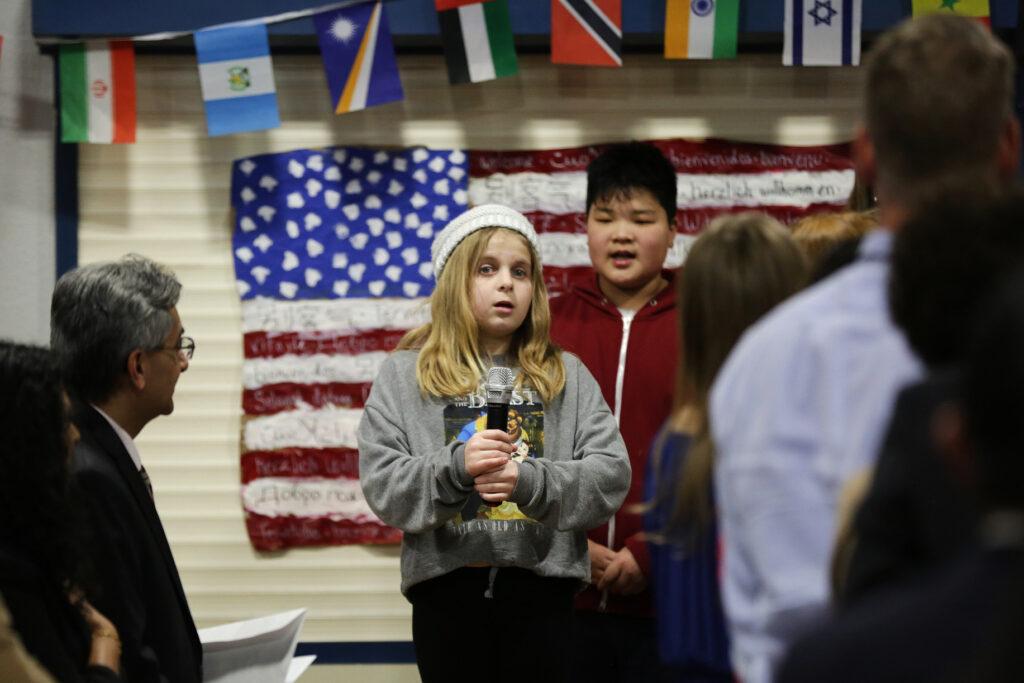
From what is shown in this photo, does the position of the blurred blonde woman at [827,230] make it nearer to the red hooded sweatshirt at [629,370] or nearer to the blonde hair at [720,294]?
the blonde hair at [720,294]

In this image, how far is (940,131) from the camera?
4.24 feet

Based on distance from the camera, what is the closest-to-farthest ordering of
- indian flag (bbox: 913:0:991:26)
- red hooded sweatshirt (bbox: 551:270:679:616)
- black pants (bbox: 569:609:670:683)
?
black pants (bbox: 569:609:670:683) < red hooded sweatshirt (bbox: 551:270:679:616) < indian flag (bbox: 913:0:991:26)

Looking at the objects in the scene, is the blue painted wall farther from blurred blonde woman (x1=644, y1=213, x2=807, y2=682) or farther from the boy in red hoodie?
blurred blonde woman (x1=644, y1=213, x2=807, y2=682)

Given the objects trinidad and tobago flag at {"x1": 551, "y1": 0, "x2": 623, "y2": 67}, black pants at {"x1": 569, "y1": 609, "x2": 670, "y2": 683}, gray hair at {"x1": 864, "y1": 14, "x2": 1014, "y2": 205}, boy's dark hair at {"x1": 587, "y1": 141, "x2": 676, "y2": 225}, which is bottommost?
black pants at {"x1": 569, "y1": 609, "x2": 670, "y2": 683}

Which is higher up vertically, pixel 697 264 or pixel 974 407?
pixel 697 264

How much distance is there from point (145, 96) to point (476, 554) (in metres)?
2.36

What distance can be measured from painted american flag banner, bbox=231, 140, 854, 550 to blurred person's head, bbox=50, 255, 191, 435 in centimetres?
142

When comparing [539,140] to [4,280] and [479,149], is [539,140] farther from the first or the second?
[4,280]

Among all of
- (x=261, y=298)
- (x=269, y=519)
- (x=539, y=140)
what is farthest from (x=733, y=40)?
(x=269, y=519)

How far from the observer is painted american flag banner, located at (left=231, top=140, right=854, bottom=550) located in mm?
4141

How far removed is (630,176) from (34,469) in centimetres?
179

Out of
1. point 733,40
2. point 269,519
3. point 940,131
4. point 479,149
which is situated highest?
point 733,40

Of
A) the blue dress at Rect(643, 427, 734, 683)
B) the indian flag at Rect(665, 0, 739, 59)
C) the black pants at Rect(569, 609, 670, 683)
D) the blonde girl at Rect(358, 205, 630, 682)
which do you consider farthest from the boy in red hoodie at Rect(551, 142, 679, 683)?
the blue dress at Rect(643, 427, 734, 683)

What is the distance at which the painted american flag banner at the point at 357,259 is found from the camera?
13.6ft
